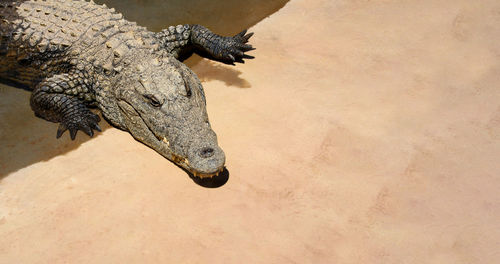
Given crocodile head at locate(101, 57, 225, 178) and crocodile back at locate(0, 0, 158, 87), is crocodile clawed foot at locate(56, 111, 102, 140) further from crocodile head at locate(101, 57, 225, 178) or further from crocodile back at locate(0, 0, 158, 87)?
crocodile back at locate(0, 0, 158, 87)

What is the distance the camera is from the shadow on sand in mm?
4371

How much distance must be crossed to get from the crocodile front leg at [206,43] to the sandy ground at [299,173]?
200mm

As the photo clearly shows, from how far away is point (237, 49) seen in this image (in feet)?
18.0

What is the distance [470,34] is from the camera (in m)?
5.88

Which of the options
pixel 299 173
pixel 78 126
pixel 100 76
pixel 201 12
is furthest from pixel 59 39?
pixel 299 173

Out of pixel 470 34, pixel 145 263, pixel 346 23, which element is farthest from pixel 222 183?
pixel 470 34

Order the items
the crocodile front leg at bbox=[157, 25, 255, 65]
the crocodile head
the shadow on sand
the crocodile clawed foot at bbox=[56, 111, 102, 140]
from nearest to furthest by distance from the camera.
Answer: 1. the crocodile head
2. the shadow on sand
3. the crocodile clawed foot at bbox=[56, 111, 102, 140]
4. the crocodile front leg at bbox=[157, 25, 255, 65]

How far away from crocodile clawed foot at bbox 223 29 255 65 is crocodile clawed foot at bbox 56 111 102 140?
1849 mm

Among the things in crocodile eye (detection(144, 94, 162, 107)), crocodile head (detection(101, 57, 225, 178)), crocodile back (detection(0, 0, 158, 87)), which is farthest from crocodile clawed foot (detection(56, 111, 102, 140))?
crocodile eye (detection(144, 94, 162, 107))

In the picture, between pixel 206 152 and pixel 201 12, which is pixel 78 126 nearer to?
pixel 206 152

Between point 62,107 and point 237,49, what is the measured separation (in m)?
2.21

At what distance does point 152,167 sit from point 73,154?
87cm

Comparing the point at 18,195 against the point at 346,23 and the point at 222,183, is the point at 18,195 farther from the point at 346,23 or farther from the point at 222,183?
the point at 346,23

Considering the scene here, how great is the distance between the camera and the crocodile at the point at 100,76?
13.5 feet
